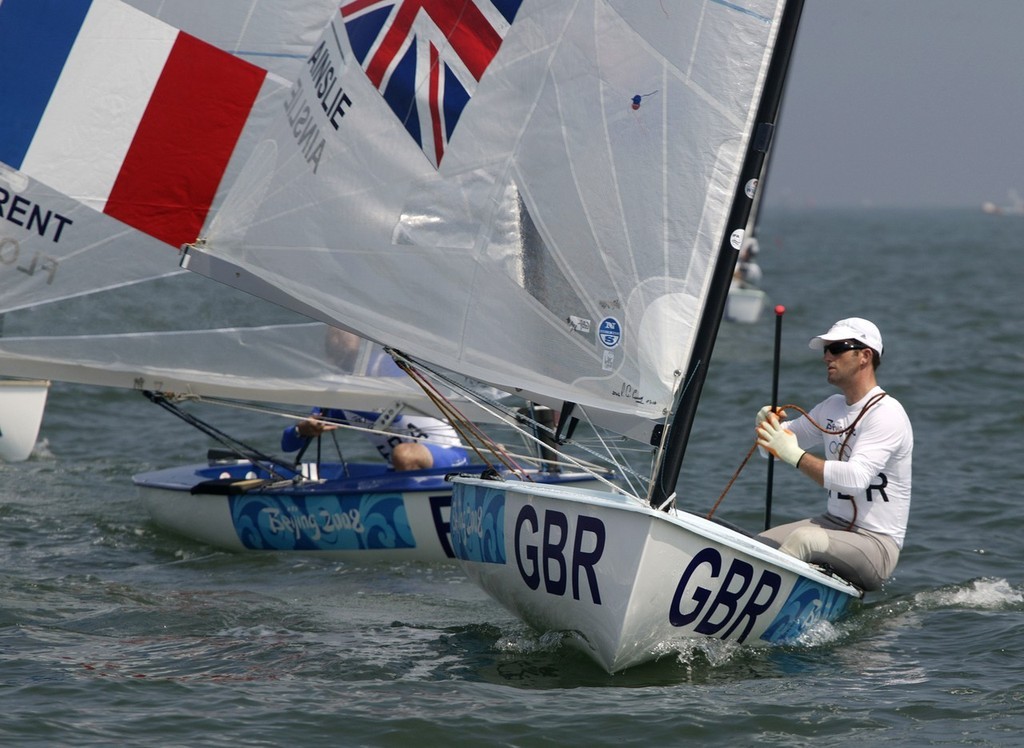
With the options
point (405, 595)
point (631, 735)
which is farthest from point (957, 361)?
point (631, 735)

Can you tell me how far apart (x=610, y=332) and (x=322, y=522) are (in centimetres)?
263

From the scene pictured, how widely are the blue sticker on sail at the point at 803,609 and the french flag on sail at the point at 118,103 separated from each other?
3.83m

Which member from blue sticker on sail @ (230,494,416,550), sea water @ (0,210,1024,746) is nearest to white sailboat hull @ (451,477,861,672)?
sea water @ (0,210,1024,746)

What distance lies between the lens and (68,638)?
5672 mm

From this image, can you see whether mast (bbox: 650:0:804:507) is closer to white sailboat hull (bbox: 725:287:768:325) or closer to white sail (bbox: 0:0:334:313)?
white sail (bbox: 0:0:334:313)

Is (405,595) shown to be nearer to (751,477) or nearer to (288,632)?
(288,632)

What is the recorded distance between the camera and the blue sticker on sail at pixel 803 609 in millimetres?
5266

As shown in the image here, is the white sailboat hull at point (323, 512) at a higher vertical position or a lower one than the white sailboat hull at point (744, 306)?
lower

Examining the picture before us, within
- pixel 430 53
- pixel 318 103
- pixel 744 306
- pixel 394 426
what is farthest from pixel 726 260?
pixel 744 306

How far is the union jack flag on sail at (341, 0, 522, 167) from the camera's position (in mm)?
5562

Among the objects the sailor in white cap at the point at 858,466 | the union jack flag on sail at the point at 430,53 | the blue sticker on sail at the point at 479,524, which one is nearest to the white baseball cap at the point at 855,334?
the sailor in white cap at the point at 858,466

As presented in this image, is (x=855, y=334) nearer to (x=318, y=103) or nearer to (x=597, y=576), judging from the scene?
(x=597, y=576)

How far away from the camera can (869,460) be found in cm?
541

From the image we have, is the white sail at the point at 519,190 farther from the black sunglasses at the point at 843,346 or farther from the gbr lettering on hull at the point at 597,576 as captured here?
the black sunglasses at the point at 843,346
